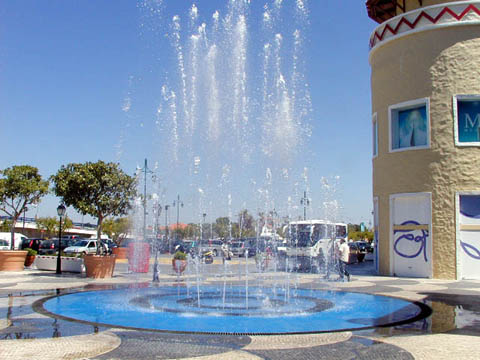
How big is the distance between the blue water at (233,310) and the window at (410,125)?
355 inches

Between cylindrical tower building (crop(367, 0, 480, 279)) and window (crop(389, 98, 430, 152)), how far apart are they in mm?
43

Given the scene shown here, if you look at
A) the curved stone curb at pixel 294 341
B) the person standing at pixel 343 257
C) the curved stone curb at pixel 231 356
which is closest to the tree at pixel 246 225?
the person standing at pixel 343 257

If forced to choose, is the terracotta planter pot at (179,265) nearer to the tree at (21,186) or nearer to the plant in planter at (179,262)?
the plant in planter at (179,262)

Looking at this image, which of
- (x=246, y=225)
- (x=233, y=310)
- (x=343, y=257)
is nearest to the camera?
(x=233, y=310)

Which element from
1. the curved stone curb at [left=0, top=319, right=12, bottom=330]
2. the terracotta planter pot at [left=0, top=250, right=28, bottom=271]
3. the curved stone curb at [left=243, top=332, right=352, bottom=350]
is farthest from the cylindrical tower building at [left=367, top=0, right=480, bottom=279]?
the terracotta planter pot at [left=0, top=250, right=28, bottom=271]

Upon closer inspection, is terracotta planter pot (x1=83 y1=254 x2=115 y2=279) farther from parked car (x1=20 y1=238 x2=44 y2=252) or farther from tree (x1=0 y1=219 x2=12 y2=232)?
tree (x1=0 y1=219 x2=12 y2=232)

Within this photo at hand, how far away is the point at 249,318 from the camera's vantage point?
10.2 metres

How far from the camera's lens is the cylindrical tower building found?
19828mm

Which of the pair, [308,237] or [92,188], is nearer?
[92,188]

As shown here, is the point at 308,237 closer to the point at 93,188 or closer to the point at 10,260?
the point at 93,188

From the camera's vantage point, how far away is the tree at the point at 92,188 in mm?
33750

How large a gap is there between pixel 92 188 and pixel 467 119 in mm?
23984

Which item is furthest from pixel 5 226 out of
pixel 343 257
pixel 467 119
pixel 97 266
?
pixel 467 119

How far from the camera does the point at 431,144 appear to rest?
20.5m
